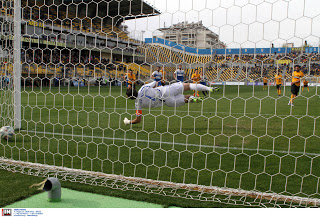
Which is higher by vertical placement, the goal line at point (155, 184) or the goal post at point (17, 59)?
the goal post at point (17, 59)

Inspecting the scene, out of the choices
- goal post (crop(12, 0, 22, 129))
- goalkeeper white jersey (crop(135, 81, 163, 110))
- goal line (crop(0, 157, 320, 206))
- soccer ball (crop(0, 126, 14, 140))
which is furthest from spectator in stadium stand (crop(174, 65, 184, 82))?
soccer ball (crop(0, 126, 14, 140))

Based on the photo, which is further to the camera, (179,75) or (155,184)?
(179,75)

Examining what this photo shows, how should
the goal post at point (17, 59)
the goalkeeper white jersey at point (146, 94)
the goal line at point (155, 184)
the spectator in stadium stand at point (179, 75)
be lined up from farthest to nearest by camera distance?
1. the goalkeeper white jersey at point (146, 94)
2. the goal post at point (17, 59)
3. the spectator in stadium stand at point (179, 75)
4. the goal line at point (155, 184)

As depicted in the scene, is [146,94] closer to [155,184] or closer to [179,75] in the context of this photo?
[179,75]

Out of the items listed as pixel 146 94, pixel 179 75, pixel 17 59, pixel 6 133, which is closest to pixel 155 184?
pixel 179 75

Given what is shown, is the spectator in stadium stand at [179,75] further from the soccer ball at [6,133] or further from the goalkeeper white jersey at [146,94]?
the soccer ball at [6,133]

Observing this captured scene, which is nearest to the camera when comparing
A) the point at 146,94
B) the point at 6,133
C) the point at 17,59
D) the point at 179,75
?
the point at 179,75

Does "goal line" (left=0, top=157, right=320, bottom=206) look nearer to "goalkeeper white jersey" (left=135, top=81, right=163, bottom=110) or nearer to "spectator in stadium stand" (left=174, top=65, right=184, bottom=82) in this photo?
"spectator in stadium stand" (left=174, top=65, right=184, bottom=82)

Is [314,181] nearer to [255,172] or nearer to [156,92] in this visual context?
[255,172]

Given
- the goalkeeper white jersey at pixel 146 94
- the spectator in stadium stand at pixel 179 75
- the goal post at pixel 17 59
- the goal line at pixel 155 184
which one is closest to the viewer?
the goal line at pixel 155 184

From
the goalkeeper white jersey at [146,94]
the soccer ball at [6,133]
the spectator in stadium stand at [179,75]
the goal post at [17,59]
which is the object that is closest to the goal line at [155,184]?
the soccer ball at [6,133]

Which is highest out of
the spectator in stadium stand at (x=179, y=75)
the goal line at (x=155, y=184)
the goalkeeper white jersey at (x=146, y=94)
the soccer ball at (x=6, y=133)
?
the spectator in stadium stand at (x=179, y=75)

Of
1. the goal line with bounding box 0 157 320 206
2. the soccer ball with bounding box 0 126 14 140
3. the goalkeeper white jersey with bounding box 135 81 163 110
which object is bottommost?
the goal line with bounding box 0 157 320 206

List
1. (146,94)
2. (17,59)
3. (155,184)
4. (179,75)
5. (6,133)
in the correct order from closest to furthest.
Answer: (155,184)
(179,75)
(6,133)
(17,59)
(146,94)
